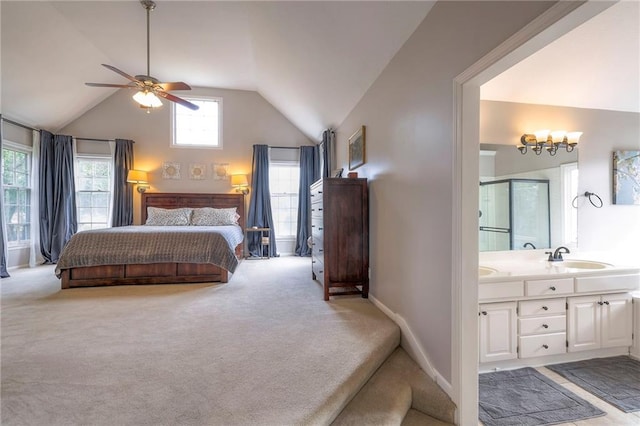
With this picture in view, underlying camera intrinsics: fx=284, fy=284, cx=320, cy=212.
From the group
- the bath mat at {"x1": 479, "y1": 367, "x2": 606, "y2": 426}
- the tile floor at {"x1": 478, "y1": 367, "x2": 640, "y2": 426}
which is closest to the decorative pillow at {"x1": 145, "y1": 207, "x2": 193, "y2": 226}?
the bath mat at {"x1": 479, "y1": 367, "x2": 606, "y2": 426}

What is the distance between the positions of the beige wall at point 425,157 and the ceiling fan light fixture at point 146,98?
262cm

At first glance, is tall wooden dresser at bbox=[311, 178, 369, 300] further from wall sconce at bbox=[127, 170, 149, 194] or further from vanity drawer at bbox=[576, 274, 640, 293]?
wall sconce at bbox=[127, 170, 149, 194]

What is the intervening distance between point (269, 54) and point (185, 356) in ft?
12.9

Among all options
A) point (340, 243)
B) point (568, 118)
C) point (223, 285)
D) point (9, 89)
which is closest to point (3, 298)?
point (223, 285)

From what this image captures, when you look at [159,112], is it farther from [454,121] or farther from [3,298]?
[454,121]

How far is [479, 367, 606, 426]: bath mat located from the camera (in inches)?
65.9

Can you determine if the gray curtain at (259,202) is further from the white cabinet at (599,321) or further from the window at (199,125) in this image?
the white cabinet at (599,321)

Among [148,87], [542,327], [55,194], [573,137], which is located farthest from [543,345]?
[55,194]

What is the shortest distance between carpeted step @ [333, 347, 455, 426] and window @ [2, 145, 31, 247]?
19.6ft

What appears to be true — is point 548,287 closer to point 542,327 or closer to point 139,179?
point 542,327

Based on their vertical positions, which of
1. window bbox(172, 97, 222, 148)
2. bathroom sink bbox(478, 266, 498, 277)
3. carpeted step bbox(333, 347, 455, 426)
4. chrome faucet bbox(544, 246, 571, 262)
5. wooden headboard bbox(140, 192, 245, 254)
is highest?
window bbox(172, 97, 222, 148)

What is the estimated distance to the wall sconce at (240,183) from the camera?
5896mm

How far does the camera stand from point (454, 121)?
1.55 metres

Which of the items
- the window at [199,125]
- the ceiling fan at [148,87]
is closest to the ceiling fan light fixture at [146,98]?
the ceiling fan at [148,87]
